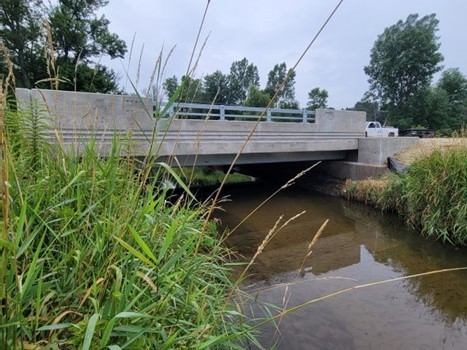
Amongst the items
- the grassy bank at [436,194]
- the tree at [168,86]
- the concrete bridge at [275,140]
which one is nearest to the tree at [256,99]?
the concrete bridge at [275,140]

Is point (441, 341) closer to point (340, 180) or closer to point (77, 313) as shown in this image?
point (77, 313)

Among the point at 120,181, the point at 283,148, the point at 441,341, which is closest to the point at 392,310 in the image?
the point at 441,341

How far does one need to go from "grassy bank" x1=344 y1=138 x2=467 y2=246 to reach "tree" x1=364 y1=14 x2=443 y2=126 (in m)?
25.9

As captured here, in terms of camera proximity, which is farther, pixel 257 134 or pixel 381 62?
pixel 381 62

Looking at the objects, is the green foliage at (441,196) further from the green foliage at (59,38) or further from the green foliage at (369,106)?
the green foliage at (369,106)

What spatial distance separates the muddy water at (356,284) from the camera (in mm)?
2541

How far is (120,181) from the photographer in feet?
5.56

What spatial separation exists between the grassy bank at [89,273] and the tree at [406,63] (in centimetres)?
3183

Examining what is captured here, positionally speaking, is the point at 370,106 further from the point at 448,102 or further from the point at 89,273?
the point at 89,273

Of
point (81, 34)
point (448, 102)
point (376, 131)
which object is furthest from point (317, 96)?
point (81, 34)

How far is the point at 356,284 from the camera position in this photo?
360cm

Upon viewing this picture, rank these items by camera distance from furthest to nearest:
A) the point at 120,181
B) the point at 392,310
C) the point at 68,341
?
the point at 392,310
the point at 120,181
the point at 68,341

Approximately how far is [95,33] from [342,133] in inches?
765

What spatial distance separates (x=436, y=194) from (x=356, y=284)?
8.94 feet
